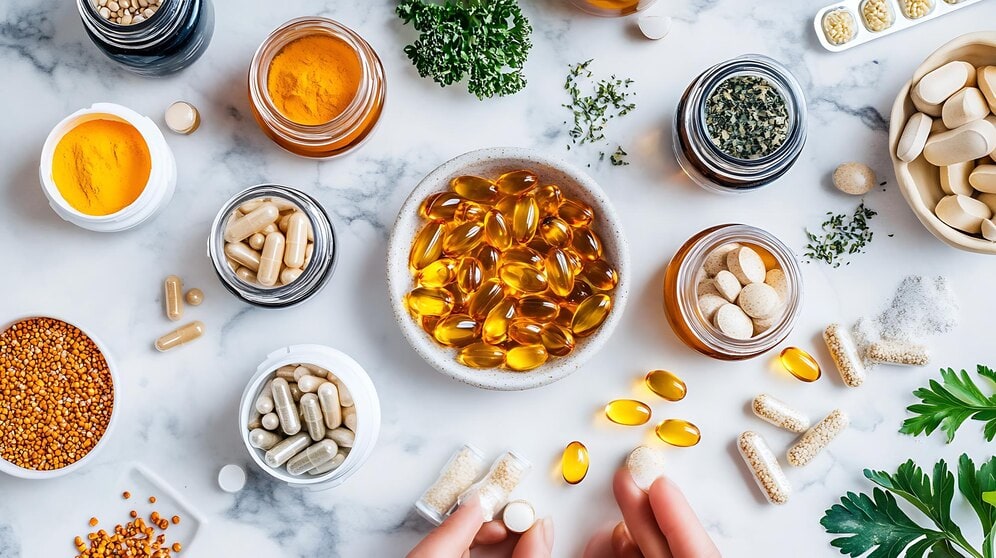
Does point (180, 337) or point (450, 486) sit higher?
point (180, 337)

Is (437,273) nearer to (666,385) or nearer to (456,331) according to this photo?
(456,331)

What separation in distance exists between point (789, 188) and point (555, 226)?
1.53ft

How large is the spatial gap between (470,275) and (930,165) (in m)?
0.83

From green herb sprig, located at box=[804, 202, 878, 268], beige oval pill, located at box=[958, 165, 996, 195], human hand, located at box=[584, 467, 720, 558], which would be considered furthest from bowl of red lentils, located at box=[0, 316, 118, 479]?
beige oval pill, located at box=[958, 165, 996, 195]

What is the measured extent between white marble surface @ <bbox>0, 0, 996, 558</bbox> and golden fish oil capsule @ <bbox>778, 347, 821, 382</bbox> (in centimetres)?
4

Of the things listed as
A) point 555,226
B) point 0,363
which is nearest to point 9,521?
point 0,363

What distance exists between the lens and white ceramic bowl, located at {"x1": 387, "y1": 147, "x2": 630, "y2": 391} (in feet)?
4.01

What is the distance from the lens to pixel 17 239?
135 centimetres

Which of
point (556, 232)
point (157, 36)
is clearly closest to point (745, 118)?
point (556, 232)

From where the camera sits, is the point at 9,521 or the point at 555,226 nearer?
→ the point at 555,226

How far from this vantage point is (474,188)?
1.25 meters

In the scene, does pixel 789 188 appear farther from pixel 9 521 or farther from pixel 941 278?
pixel 9 521

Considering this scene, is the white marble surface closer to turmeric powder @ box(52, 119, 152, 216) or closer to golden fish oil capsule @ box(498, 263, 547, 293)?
turmeric powder @ box(52, 119, 152, 216)

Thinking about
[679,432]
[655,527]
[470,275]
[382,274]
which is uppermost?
[470,275]
